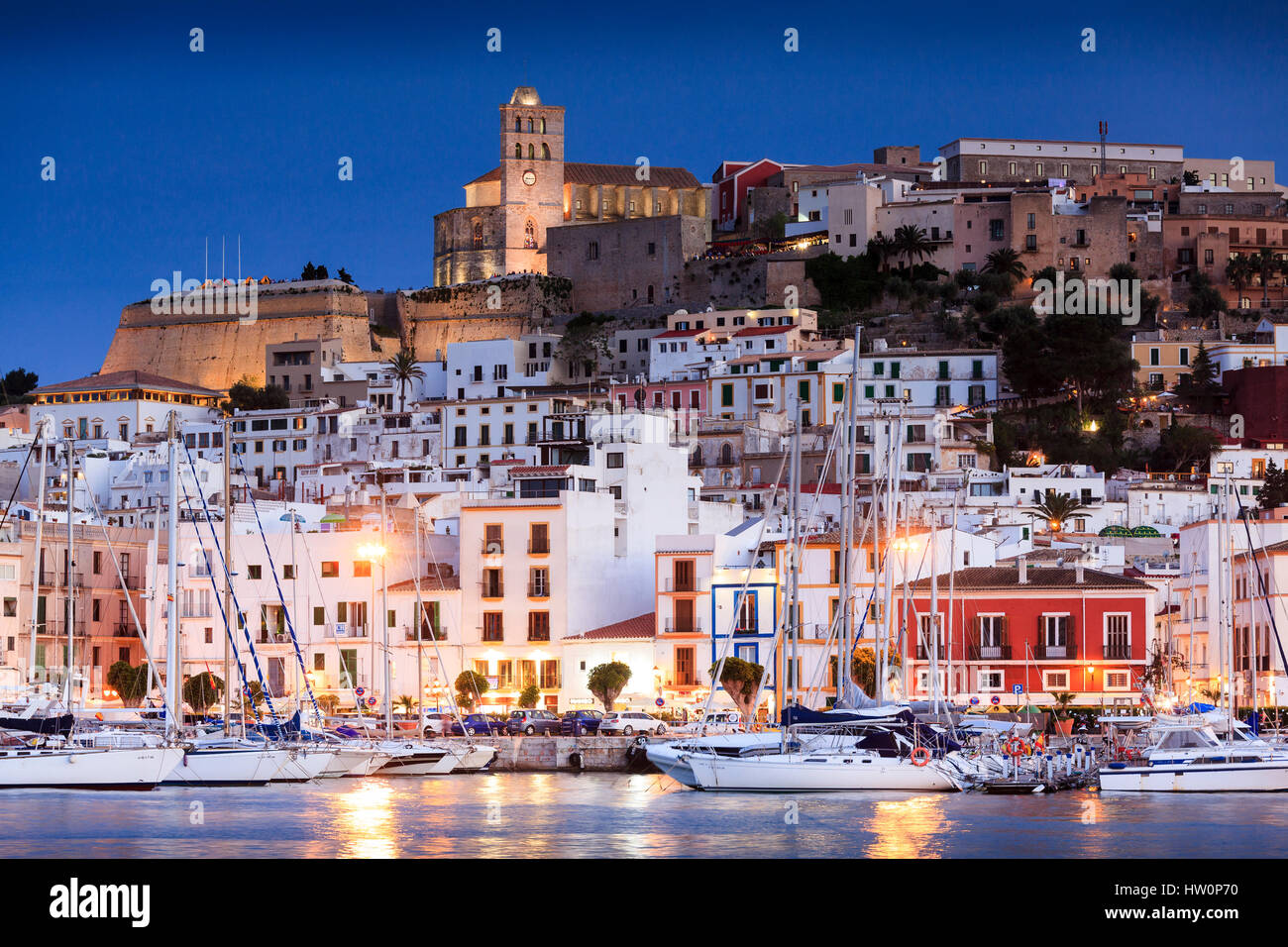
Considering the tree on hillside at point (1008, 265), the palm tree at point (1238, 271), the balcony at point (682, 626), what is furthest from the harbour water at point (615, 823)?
the palm tree at point (1238, 271)

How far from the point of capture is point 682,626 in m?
35.4

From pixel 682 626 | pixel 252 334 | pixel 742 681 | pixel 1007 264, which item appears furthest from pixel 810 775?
pixel 252 334

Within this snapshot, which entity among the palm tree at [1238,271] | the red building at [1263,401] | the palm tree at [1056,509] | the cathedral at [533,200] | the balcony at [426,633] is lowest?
the balcony at [426,633]

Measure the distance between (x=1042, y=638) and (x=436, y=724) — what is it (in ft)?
36.3

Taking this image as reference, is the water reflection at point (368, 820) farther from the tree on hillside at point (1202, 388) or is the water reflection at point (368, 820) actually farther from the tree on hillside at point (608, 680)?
the tree on hillside at point (1202, 388)

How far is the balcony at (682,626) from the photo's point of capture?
3538 centimetres

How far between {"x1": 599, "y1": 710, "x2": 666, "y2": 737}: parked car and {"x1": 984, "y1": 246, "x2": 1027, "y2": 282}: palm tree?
44.0 m

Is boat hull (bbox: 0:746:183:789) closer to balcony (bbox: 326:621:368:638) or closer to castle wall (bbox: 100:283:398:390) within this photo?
balcony (bbox: 326:621:368:638)

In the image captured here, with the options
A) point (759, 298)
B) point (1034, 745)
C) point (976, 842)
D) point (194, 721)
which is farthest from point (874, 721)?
point (759, 298)

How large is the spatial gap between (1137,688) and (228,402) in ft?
153

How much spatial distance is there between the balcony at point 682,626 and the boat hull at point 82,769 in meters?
12.7

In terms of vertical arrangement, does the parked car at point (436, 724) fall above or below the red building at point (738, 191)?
below

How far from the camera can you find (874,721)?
2430 cm

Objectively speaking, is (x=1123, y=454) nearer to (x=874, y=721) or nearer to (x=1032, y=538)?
(x=1032, y=538)
